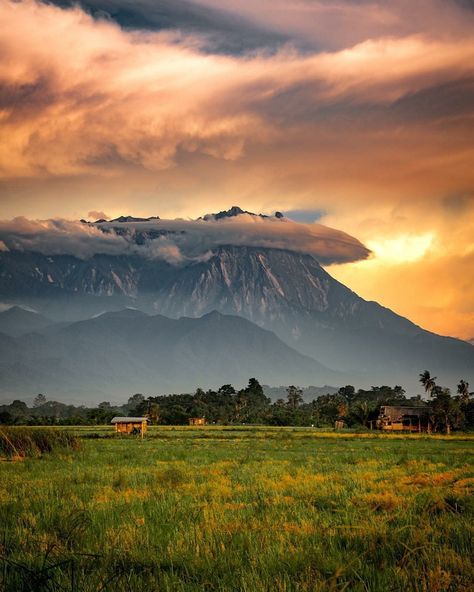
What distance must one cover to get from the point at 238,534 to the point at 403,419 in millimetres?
121837

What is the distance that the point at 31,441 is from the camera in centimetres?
3612

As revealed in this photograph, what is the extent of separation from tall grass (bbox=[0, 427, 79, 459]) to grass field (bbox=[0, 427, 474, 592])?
13.4 metres

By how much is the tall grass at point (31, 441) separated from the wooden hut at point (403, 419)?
298 feet

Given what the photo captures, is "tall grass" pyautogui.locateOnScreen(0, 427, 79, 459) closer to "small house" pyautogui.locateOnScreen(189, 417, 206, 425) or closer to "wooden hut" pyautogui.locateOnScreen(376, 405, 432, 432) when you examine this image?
"wooden hut" pyautogui.locateOnScreen(376, 405, 432, 432)

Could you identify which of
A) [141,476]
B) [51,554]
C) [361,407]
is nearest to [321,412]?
[361,407]

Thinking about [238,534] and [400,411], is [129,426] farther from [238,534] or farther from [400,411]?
[238,534]

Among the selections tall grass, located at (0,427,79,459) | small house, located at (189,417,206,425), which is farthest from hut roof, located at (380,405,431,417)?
tall grass, located at (0,427,79,459)

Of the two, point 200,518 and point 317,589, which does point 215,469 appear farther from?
point 317,589

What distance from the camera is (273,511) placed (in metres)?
14.7

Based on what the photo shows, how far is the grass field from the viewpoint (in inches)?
356

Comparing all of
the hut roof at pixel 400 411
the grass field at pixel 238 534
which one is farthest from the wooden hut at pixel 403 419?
the grass field at pixel 238 534

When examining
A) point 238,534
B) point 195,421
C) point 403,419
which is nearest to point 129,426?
point 195,421

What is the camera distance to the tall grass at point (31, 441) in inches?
1371

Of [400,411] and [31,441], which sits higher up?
[400,411]
